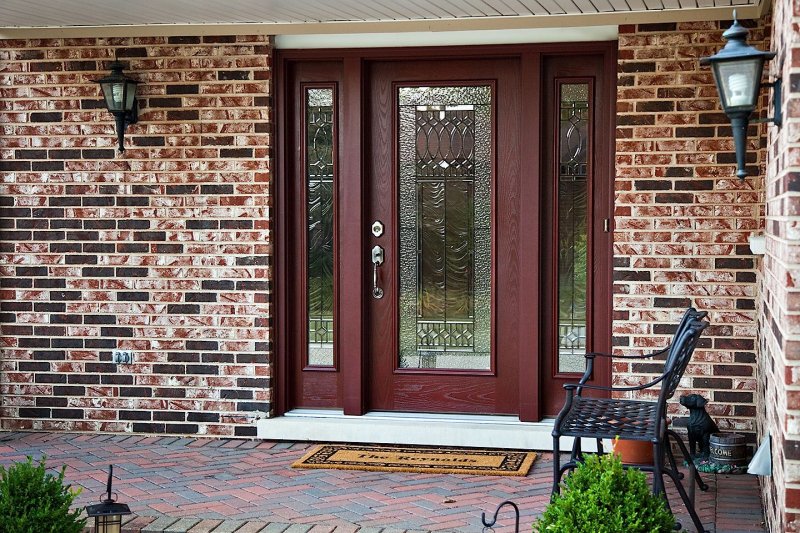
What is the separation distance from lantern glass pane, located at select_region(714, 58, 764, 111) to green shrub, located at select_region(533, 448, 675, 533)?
135cm

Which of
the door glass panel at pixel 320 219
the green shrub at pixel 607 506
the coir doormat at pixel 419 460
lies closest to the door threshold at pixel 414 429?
the coir doormat at pixel 419 460

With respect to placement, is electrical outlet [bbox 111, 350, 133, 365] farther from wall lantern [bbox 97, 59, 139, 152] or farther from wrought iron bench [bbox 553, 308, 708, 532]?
wrought iron bench [bbox 553, 308, 708, 532]

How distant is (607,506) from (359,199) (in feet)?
10.6

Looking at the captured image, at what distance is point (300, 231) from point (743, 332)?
103 inches

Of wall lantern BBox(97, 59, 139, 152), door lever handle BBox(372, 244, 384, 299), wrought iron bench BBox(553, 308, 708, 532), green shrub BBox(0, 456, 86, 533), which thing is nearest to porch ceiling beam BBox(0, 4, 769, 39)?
wall lantern BBox(97, 59, 139, 152)

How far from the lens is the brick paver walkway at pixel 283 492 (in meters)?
4.48

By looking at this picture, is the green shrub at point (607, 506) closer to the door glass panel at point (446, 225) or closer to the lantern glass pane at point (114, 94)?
the door glass panel at point (446, 225)

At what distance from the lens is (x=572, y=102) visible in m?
5.96

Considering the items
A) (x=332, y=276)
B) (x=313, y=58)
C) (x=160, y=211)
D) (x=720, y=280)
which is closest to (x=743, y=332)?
(x=720, y=280)

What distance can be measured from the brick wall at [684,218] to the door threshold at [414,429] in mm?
626

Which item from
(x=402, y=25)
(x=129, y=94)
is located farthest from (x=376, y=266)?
(x=129, y=94)

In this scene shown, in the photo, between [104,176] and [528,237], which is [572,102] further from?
[104,176]

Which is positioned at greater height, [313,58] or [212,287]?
[313,58]

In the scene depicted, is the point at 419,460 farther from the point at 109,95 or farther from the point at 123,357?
the point at 109,95
